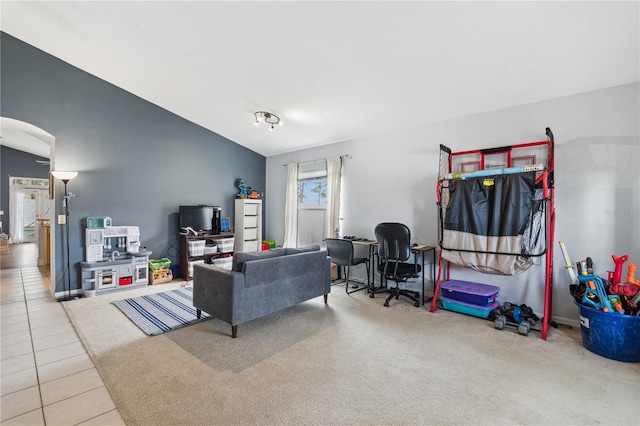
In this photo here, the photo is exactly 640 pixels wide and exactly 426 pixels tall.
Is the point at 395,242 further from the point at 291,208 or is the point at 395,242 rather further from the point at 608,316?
the point at 291,208

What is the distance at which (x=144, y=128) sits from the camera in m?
4.91

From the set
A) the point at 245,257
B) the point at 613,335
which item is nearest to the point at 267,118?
the point at 245,257

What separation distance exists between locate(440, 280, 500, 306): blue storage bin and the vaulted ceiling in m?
2.25

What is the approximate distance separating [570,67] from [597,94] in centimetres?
62

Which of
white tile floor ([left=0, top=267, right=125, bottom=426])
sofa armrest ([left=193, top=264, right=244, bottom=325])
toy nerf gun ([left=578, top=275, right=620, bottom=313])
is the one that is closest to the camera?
white tile floor ([left=0, top=267, right=125, bottom=426])

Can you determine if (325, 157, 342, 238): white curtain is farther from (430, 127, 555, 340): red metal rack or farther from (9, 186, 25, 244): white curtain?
(9, 186, 25, 244): white curtain

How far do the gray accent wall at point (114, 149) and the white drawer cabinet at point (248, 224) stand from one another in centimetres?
35

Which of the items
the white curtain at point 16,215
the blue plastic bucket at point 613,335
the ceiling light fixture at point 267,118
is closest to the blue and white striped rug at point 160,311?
the ceiling light fixture at point 267,118

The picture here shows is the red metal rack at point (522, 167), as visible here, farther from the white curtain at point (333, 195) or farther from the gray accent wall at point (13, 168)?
the gray accent wall at point (13, 168)

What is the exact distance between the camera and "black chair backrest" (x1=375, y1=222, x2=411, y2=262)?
3787 mm

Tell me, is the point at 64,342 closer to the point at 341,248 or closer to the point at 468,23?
the point at 341,248

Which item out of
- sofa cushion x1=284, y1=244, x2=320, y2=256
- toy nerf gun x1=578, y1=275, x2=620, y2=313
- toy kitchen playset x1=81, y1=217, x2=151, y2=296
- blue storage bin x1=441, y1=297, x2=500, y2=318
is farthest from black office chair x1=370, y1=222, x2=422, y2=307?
toy kitchen playset x1=81, y1=217, x2=151, y2=296

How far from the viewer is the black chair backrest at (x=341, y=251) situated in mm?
4230

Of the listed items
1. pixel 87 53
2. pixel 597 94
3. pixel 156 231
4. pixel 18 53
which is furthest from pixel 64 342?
pixel 597 94
